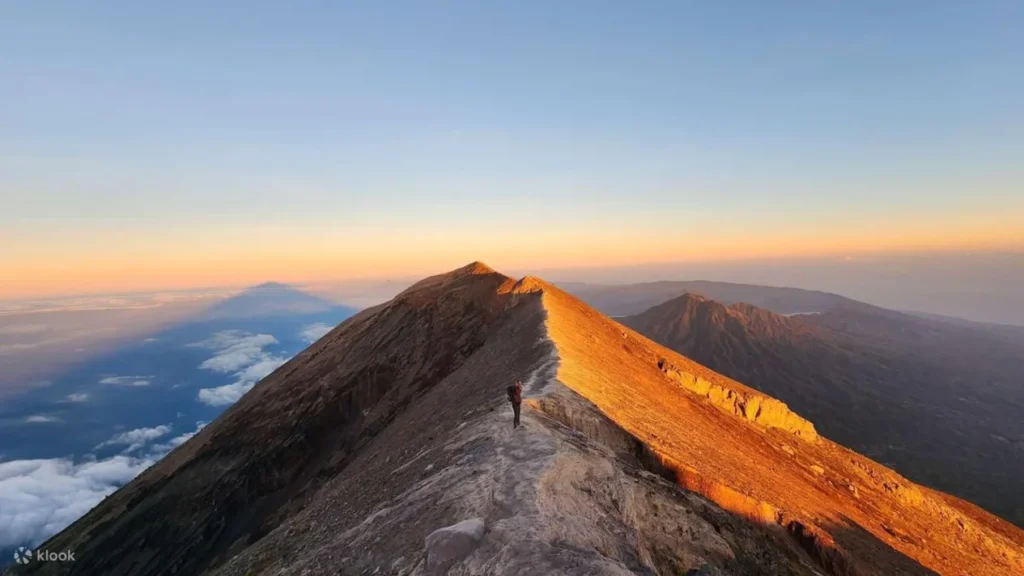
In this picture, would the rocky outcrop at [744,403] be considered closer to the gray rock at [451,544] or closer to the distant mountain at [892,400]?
the gray rock at [451,544]

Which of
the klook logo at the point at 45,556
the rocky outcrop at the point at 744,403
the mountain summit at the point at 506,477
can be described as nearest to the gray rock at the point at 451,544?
the mountain summit at the point at 506,477

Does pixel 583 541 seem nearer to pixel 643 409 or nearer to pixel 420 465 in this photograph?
pixel 420 465

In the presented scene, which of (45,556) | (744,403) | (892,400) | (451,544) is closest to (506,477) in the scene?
(451,544)

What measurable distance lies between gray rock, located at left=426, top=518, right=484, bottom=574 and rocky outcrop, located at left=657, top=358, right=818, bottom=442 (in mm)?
31695

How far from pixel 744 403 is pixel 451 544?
3815 centimetres

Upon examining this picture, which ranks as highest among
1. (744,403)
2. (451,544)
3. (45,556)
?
(451,544)

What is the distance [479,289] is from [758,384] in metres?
137

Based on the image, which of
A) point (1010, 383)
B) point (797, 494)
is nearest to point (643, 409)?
point (797, 494)

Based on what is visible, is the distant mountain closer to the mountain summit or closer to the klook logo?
the mountain summit

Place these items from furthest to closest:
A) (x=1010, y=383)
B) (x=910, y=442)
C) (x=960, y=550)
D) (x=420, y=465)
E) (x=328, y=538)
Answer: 1. (x=1010, y=383)
2. (x=910, y=442)
3. (x=960, y=550)
4. (x=420, y=465)
5. (x=328, y=538)

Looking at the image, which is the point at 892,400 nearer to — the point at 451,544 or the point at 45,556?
the point at 451,544

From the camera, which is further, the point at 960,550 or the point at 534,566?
the point at 960,550

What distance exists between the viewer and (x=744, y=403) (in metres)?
41.8

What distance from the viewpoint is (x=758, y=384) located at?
514ft
